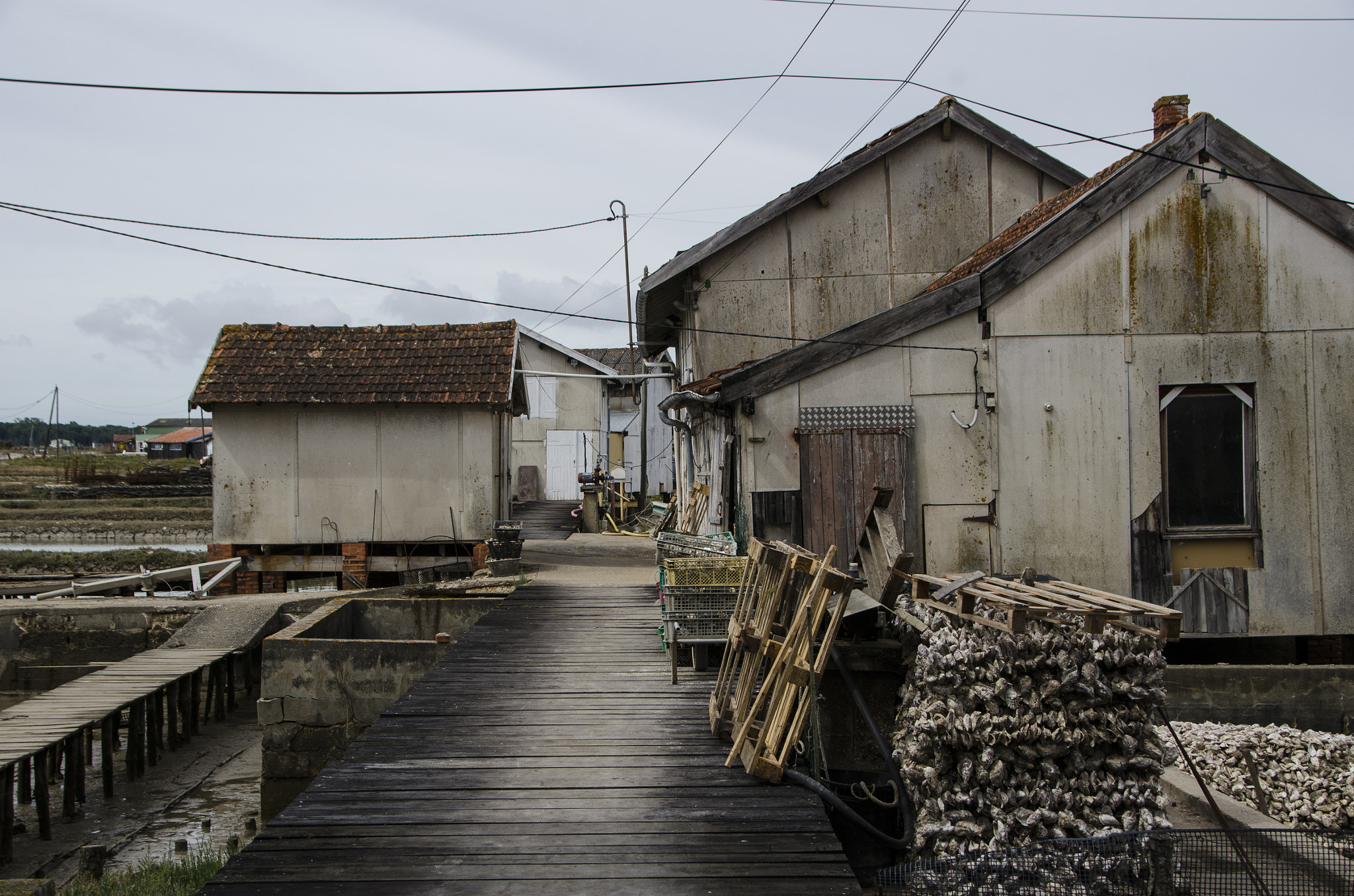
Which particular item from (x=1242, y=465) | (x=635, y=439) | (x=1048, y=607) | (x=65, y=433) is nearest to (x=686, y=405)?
(x=1242, y=465)

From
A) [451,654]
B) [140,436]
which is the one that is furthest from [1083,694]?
[140,436]

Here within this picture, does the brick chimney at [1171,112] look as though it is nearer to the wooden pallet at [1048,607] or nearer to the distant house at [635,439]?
the wooden pallet at [1048,607]

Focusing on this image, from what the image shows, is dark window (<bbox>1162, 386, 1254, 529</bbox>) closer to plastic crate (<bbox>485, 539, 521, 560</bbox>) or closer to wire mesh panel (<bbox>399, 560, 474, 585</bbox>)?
plastic crate (<bbox>485, 539, 521, 560</bbox>)

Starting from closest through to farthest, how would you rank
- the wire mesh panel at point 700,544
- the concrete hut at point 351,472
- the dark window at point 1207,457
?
1. the wire mesh panel at point 700,544
2. the dark window at point 1207,457
3. the concrete hut at point 351,472

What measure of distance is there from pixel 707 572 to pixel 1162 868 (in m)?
4.08

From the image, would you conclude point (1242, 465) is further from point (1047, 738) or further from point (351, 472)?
point (351, 472)

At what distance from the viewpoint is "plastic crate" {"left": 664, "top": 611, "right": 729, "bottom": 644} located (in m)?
8.23

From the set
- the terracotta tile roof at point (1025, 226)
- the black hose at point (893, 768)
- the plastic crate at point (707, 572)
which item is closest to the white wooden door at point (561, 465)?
the terracotta tile roof at point (1025, 226)

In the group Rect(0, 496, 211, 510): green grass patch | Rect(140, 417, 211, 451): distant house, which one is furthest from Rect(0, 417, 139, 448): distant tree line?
Rect(0, 496, 211, 510): green grass patch

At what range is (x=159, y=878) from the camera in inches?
302

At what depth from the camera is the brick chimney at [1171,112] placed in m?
11.2

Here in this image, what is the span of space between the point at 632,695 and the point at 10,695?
1114 centimetres

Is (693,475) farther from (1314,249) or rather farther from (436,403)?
(1314,249)

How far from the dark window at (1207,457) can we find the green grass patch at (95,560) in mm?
23593
